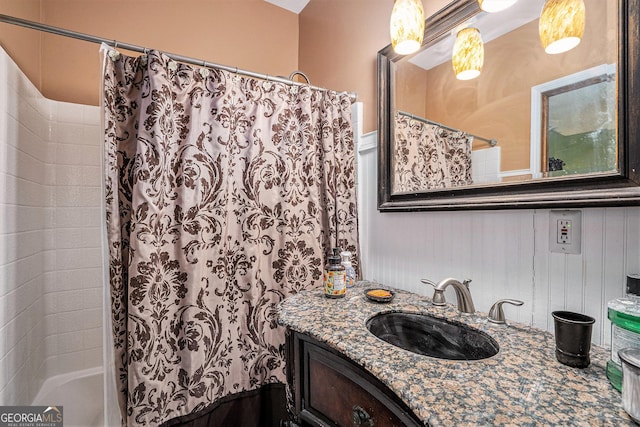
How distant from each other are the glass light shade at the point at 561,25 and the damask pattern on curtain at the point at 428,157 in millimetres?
342

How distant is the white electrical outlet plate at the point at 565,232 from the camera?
806 mm

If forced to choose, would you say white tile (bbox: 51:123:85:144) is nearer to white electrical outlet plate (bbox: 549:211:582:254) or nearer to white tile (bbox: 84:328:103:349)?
white tile (bbox: 84:328:103:349)

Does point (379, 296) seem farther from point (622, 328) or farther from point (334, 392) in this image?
point (622, 328)

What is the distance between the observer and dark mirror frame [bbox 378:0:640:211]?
0.70 m

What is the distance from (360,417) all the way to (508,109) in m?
1.04

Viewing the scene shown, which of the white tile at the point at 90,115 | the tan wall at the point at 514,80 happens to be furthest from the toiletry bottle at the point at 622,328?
the white tile at the point at 90,115

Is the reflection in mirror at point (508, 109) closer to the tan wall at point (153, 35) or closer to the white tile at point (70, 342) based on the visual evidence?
the tan wall at point (153, 35)

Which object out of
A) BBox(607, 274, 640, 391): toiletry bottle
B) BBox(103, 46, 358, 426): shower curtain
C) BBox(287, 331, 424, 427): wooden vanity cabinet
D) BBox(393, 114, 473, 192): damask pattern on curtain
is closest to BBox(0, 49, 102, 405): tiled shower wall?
BBox(103, 46, 358, 426): shower curtain

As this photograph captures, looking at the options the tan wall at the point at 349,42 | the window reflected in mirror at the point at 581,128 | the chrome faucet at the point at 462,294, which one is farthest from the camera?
the tan wall at the point at 349,42

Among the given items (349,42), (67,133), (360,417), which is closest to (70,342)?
(67,133)

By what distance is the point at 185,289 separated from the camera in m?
1.21

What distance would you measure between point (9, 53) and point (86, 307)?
1331mm

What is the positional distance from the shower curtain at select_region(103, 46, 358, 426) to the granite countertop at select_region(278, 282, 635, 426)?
1.60 feet

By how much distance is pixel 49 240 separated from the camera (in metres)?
1.60
